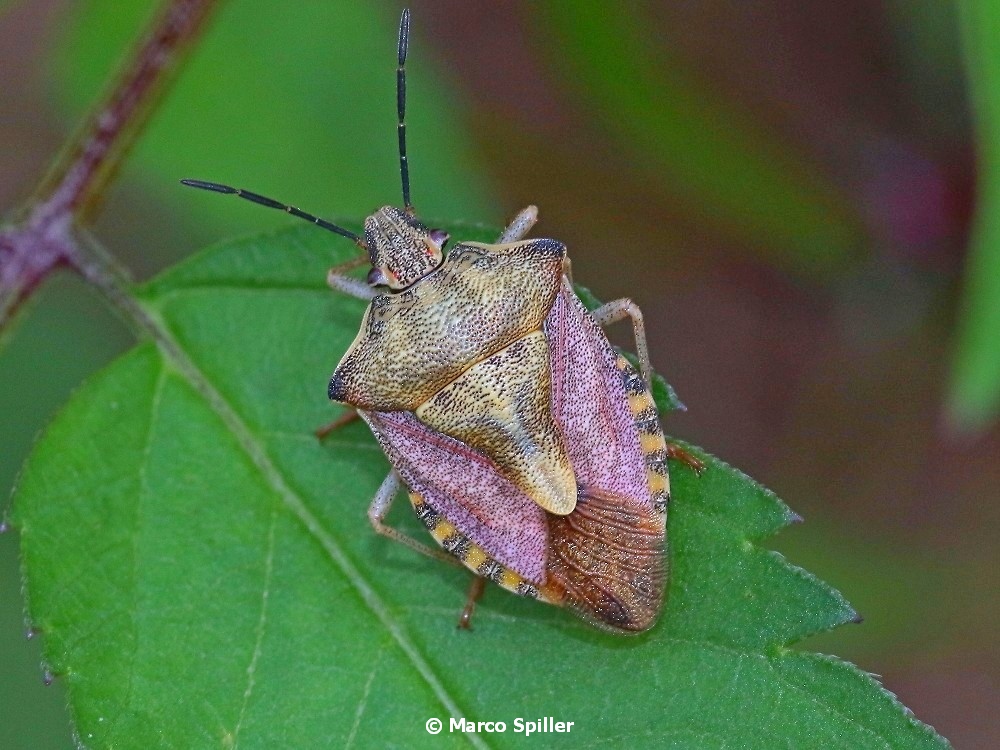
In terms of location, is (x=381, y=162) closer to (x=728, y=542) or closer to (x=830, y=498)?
(x=728, y=542)

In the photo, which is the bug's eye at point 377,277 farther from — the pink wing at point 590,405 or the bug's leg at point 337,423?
the pink wing at point 590,405

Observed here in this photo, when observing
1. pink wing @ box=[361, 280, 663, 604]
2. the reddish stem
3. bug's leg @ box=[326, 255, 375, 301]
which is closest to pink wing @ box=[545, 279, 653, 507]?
pink wing @ box=[361, 280, 663, 604]

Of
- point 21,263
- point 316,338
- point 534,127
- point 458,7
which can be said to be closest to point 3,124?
point 458,7

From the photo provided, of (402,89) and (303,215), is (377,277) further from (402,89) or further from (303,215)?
(402,89)

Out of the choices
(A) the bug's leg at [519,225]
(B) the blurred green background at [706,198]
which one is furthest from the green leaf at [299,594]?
(B) the blurred green background at [706,198]

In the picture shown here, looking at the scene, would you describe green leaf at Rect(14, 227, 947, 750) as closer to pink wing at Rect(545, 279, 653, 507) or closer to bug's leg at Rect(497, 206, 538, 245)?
pink wing at Rect(545, 279, 653, 507)

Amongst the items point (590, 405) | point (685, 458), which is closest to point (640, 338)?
point (590, 405)

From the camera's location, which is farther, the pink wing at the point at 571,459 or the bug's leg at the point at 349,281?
the bug's leg at the point at 349,281
